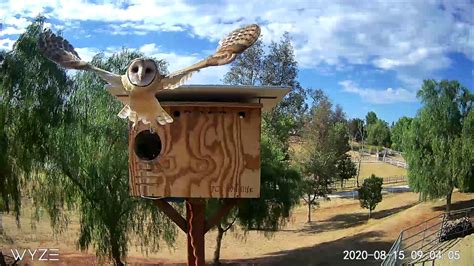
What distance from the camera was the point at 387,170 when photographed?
39156mm

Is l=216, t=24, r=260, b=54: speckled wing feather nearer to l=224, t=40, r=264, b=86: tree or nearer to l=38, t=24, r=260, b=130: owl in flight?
l=38, t=24, r=260, b=130: owl in flight

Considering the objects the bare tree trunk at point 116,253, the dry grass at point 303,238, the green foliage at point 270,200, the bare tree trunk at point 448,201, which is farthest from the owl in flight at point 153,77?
the bare tree trunk at point 448,201

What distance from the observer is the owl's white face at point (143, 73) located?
17.1ft

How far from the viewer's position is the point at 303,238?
73.9ft

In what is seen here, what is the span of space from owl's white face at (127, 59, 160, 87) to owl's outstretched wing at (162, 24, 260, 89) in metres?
0.15

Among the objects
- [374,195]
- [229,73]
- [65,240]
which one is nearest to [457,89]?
[374,195]

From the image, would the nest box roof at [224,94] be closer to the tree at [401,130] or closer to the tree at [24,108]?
the tree at [24,108]

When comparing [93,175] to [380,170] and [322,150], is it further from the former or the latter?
[380,170]

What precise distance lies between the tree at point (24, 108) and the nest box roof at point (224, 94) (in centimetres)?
597

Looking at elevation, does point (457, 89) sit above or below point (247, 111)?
above

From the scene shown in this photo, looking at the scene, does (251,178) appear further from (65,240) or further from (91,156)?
(65,240)

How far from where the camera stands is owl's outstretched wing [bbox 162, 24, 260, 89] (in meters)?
5.30

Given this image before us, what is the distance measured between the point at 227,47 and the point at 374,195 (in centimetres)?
2013

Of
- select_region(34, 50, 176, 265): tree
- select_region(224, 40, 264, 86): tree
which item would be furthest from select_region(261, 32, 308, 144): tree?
select_region(34, 50, 176, 265): tree
